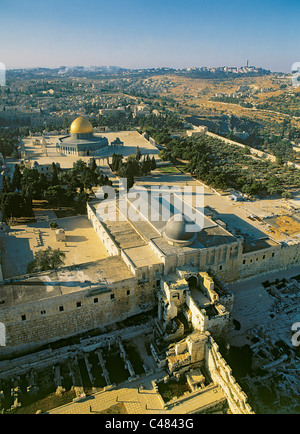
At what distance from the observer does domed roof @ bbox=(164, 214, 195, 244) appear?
88.0 ft

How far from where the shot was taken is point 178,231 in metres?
26.8

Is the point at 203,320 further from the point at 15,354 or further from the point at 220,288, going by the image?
the point at 15,354

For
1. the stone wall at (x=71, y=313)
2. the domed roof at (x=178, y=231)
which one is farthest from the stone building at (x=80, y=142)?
the stone wall at (x=71, y=313)

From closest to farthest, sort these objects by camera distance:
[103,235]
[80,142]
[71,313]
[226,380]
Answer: [226,380]
[71,313]
[103,235]
[80,142]

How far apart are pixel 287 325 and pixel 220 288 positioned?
619cm

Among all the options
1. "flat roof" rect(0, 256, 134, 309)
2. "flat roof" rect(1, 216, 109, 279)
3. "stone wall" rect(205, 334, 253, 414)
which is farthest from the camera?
"flat roof" rect(1, 216, 109, 279)

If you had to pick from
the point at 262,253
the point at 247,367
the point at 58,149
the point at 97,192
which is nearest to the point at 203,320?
the point at 247,367

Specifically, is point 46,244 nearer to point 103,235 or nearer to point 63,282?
point 103,235

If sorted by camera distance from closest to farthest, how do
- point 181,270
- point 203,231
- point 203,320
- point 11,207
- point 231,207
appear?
point 203,320
point 181,270
point 203,231
point 11,207
point 231,207

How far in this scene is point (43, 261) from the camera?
88.5 feet

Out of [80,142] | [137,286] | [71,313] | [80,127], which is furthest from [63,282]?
[80,127]

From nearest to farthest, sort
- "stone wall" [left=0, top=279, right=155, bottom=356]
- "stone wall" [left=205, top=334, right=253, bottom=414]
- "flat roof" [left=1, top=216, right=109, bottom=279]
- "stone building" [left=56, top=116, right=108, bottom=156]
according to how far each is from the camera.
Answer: "stone wall" [left=205, top=334, right=253, bottom=414], "stone wall" [left=0, top=279, right=155, bottom=356], "flat roof" [left=1, top=216, right=109, bottom=279], "stone building" [left=56, top=116, right=108, bottom=156]

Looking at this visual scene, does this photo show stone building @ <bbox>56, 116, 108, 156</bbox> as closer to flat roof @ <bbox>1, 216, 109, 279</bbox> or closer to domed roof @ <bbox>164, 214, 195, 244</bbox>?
flat roof @ <bbox>1, 216, 109, 279</bbox>

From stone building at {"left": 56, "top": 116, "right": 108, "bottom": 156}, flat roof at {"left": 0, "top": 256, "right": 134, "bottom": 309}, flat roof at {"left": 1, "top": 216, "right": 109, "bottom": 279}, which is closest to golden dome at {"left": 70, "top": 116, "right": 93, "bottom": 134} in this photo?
stone building at {"left": 56, "top": 116, "right": 108, "bottom": 156}
